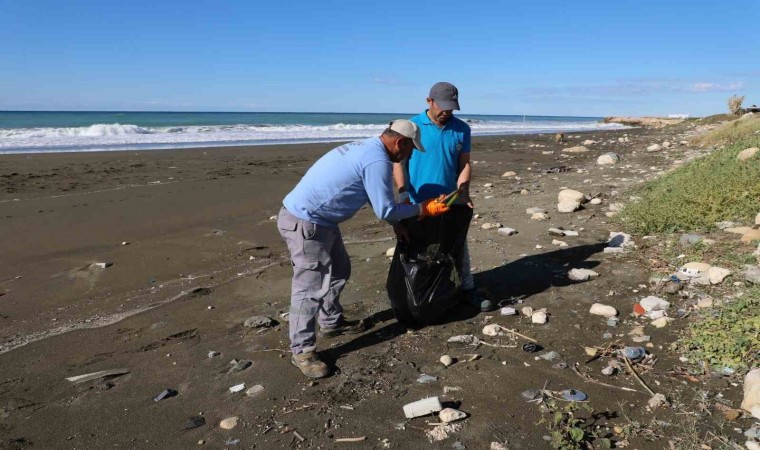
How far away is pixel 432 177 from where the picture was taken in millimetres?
3895

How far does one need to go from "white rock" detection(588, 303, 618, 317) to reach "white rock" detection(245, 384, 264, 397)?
2522 mm

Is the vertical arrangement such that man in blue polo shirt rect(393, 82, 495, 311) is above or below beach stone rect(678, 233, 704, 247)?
above

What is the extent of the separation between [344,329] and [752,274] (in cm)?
311

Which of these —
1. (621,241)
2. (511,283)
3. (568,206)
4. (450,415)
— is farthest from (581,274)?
(568,206)

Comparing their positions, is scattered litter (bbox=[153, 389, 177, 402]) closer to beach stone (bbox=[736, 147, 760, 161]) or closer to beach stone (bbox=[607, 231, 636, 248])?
beach stone (bbox=[607, 231, 636, 248])

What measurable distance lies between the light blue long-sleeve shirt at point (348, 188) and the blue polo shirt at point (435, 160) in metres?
0.60

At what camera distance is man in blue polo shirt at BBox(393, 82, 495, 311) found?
3.75 m

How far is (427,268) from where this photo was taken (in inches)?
152

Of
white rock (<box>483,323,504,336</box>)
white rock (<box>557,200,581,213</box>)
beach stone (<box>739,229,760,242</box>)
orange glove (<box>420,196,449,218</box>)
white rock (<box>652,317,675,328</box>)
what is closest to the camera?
orange glove (<box>420,196,449,218</box>)

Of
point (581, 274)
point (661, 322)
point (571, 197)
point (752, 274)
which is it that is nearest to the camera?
point (661, 322)

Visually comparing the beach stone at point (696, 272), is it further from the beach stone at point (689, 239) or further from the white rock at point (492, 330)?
the white rock at point (492, 330)

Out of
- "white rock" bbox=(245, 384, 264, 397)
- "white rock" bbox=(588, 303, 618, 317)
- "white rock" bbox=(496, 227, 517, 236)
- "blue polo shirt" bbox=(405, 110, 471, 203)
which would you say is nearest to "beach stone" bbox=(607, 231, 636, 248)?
"white rock" bbox=(496, 227, 517, 236)

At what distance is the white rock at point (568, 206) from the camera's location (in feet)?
23.7

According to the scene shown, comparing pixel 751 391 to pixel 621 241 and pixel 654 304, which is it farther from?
pixel 621 241
